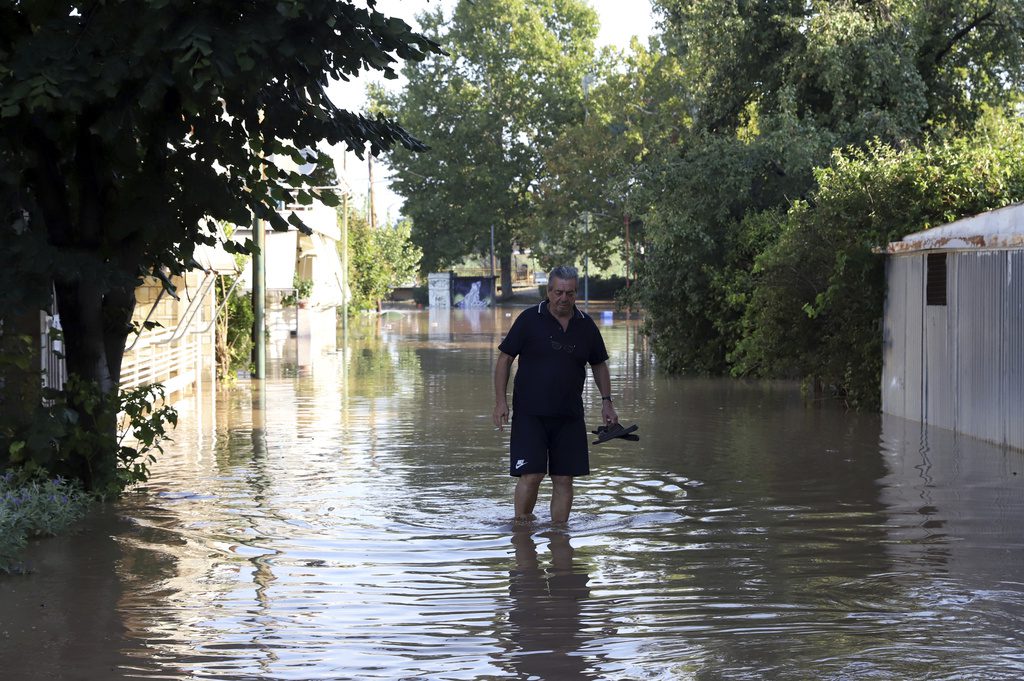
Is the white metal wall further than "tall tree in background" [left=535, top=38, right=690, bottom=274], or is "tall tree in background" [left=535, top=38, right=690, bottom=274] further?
"tall tree in background" [left=535, top=38, right=690, bottom=274]

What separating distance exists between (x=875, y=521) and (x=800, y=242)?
10.6 meters

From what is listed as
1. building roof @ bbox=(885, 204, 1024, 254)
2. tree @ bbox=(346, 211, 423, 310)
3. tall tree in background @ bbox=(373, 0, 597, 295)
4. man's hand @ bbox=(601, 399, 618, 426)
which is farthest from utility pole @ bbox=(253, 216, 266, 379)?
tall tree in background @ bbox=(373, 0, 597, 295)

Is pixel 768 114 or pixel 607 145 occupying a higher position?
pixel 607 145

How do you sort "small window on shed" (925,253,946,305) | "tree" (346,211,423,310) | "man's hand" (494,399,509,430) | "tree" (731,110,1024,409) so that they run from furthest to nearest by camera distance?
"tree" (346,211,423,310) < "tree" (731,110,1024,409) < "small window on shed" (925,253,946,305) < "man's hand" (494,399,509,430)

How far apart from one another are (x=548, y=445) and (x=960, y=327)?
300 inches

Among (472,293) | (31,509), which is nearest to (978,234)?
(31,509)

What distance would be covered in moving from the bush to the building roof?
8.78 metres

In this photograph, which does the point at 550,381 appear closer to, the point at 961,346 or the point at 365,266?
the point at 961,346

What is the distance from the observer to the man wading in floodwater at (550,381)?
31.1ft

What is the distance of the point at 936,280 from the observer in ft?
54.3

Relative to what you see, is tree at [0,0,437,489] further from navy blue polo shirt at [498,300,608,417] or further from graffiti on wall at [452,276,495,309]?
graffiti on wall at [452,276,495,309]

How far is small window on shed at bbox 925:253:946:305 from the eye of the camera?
1634 centimetres

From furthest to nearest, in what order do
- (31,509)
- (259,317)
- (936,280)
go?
(259,317), (936,280), (31,509)

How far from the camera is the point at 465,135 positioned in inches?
3615
